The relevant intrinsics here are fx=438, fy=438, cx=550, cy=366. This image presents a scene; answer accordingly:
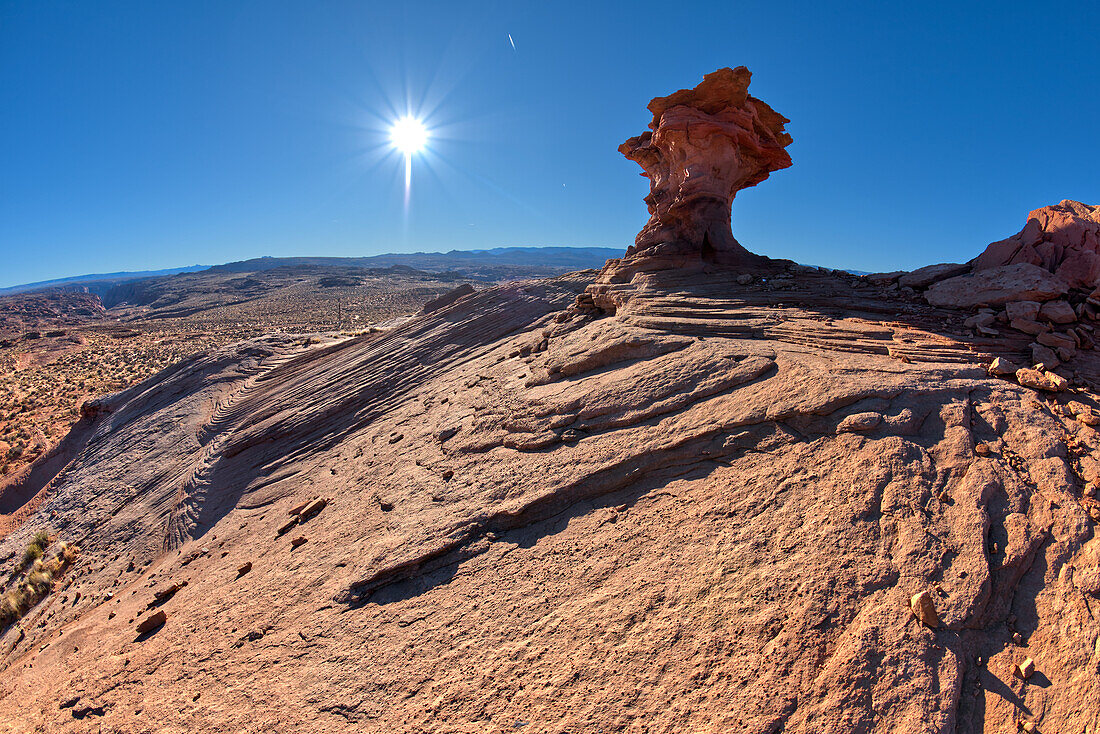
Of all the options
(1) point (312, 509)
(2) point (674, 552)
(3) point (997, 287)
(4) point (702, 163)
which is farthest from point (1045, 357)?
(1) point (312, 509)

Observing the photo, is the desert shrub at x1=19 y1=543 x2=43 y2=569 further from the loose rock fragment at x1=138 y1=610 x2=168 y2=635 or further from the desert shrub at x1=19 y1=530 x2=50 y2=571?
the loose rock fragment at x1=138 y1=610 x2=168 y2=635

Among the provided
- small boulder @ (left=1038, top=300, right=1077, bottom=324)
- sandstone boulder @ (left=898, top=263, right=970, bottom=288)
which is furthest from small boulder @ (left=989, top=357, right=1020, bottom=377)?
sandstone boulder @ (left=898, top=263, right=970, bottom=288)

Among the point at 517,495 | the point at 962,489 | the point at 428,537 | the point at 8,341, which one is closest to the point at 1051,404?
the point at 962,489

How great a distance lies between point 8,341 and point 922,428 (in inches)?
3201

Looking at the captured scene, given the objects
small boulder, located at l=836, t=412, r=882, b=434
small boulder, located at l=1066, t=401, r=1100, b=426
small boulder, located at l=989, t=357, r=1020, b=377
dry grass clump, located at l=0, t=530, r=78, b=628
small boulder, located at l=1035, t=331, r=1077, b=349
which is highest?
small boulder, located at l=1035, t=331, r=1077, b=349

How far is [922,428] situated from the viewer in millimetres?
5695

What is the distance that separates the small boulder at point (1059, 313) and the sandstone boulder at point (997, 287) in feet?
1.08

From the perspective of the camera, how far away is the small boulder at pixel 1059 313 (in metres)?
6.81

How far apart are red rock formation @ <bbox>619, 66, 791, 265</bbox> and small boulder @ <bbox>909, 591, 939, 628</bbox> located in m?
9.79

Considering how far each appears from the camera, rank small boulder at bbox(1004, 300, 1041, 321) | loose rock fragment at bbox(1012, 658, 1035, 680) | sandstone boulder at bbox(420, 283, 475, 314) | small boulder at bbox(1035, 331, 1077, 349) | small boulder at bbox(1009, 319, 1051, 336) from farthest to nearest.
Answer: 1. sandstone boulder at bbox(420, 283, 475, 314)
2. small boulder at bbox(1004, 300, 1041, 321)
3. small boulder at bbox(1009, 319, 1051, 336)
4. small boulder at bbox(1035, 331, 1077, 349)
5. loose rock fragment at bbox(1012, 658, 1035, 680)

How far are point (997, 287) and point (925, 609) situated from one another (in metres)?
6.98

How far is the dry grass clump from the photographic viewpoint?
1035 centimetres

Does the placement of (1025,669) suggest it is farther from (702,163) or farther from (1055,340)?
(702,163)

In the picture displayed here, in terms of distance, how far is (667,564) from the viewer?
5160mm
